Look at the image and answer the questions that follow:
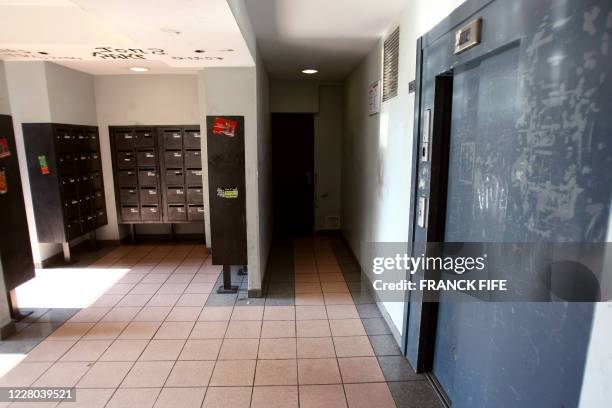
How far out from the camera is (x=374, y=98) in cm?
318

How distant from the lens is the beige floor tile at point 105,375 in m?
2.07

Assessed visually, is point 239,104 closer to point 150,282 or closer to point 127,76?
point 150,282

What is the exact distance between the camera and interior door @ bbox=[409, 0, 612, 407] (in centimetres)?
94

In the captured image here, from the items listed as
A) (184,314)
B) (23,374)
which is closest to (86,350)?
(23,374)

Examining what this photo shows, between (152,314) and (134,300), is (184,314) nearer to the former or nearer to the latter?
(152,314)

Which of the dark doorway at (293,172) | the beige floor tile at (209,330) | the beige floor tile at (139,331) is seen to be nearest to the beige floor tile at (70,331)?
the beige floor tile at (139,331)

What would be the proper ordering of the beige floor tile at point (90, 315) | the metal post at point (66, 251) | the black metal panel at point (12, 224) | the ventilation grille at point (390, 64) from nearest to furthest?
the ventilation grille at point (390, 64) < the black metal panel at point (12, 224) < the beige floor tile at point (90, 315) < the metal post at point (66, 251)

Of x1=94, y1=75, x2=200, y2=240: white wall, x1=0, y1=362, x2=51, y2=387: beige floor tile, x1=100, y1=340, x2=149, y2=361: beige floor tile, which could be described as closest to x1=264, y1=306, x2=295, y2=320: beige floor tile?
x1=100, y1=340, x2=149, y2=361: beige floor tile

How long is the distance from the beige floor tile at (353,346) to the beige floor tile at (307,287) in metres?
0.87

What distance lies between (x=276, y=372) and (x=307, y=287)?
1329 millimetres

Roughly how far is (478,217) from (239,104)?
7.08 feet

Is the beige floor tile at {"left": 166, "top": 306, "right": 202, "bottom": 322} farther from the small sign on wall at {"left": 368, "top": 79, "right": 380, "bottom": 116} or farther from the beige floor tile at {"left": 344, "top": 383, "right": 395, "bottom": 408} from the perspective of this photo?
the small sign on wall at {"left": 368, "top": 79, "right": 380, "bottom": 116}

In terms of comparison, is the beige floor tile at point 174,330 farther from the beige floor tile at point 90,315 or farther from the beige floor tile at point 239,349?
the beige floor tile at point 90,315

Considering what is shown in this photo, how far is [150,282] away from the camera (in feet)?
11.8
